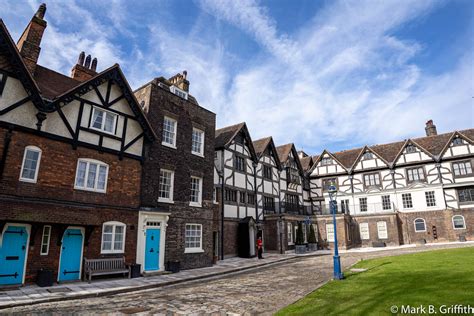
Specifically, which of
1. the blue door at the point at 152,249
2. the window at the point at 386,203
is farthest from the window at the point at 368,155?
the blue door at the point at 152,249

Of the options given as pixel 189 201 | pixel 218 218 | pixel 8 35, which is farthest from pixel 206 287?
pixel 8 35

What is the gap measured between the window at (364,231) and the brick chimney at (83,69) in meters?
31.6

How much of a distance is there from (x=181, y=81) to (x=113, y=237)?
40.2 feet

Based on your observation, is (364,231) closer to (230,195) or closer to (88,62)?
(230,195)

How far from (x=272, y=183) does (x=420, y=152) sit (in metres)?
17.9

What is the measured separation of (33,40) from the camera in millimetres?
13805

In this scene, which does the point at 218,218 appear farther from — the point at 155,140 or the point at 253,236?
the point at 155,140

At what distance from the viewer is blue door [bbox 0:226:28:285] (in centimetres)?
1097

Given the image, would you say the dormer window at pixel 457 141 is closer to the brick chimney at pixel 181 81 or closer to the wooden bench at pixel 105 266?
the brick chimney at pixel 181 81

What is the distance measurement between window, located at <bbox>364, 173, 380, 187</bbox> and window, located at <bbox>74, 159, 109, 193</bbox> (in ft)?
104

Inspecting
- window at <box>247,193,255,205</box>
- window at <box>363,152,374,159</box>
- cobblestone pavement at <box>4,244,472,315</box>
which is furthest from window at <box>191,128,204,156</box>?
window at <box>363,152,374,159</box>

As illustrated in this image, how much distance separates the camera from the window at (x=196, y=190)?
1923 centimetres

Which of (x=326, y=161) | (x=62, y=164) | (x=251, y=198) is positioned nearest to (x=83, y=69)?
(x=62, y=164)

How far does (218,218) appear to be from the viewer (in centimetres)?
2253
